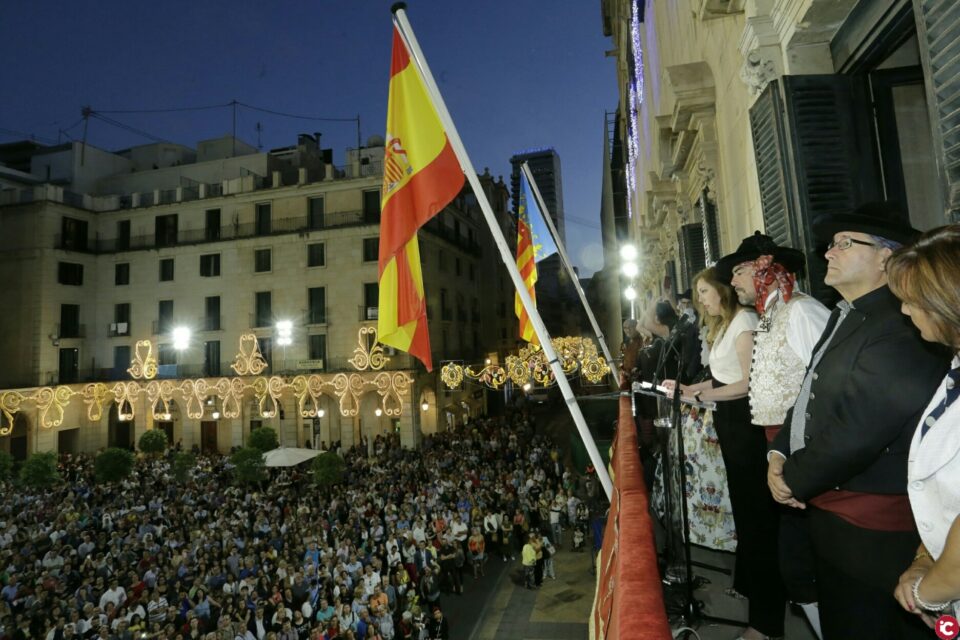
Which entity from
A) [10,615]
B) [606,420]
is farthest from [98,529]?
[606,420]

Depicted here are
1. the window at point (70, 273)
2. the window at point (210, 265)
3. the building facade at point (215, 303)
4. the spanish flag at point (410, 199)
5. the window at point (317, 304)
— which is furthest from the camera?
the window at point (70, 273)

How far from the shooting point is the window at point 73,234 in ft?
111

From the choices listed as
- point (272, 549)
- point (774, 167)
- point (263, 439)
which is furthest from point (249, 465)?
point (774, 167)

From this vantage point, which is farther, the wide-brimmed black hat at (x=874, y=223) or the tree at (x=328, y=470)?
the tree at (x=328, y=470)

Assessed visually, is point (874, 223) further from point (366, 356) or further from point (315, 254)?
point (315, 254)

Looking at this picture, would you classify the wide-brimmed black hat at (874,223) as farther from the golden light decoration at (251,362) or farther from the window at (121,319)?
the window at (121,319)

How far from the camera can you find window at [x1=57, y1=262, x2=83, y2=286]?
109ft

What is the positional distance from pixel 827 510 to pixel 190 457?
2309 cm

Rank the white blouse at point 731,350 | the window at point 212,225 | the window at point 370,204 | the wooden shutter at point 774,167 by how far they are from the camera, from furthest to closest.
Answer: the window at point 212,225 < the window at point 370,204 < the wooden shutter at point 774,167 < the white blouse at point 731,350

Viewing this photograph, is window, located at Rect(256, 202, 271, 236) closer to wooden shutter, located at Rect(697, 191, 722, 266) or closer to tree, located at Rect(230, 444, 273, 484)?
tree, located at Rect(230, 444, 273, 484)

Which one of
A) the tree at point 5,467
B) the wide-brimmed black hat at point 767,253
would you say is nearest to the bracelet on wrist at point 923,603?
the wide-brimmed black hat at point 767,253

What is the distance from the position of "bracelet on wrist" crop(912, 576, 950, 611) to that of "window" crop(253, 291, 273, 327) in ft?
108

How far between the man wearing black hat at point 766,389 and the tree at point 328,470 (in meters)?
16.7

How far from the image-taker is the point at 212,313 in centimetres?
3253
